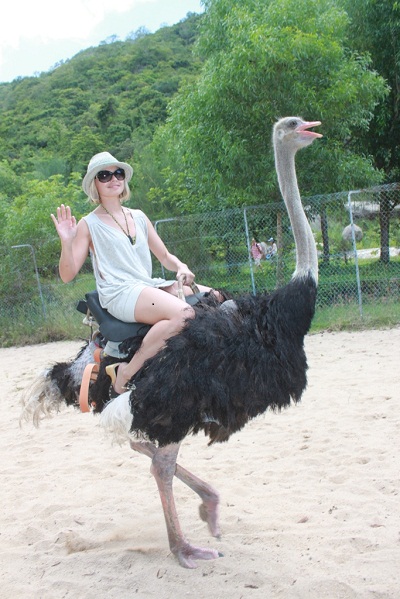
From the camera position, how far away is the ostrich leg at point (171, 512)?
3.08m

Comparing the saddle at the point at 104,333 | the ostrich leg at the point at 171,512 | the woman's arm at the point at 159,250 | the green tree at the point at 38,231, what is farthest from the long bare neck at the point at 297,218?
the green tree at the point at 38,231

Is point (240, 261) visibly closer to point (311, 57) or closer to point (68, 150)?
point (311, 57)

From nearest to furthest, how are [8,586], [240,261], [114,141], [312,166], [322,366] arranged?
[8,586], [322,366], [240,261], [312,166], [114,141]

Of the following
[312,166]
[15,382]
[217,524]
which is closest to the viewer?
[217,524]

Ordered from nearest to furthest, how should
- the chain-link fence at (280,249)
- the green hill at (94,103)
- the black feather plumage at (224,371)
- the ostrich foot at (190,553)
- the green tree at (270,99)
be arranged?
1. the black feather plumage at (224,371)
2. the ostrich foot at (190,553)
3. the chain-link fence at (280,249)
4. the green tree at (270,99)
5. the green hill at (94,103)

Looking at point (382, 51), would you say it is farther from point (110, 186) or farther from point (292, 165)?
point (110, 186)

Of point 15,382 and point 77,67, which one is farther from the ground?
point 77,67

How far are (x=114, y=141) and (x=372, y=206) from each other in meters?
22.8

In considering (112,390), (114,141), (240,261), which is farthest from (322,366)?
(114,141)

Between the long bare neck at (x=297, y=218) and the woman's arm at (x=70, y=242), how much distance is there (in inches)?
38.8

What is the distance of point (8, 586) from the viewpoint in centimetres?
299

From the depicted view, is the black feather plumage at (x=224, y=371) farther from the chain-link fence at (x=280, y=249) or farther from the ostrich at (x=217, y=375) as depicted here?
the chain-link fence at (x=280, y=249)

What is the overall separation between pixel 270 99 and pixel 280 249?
2.32 meters

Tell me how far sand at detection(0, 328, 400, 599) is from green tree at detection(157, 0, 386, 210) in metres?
5.48
